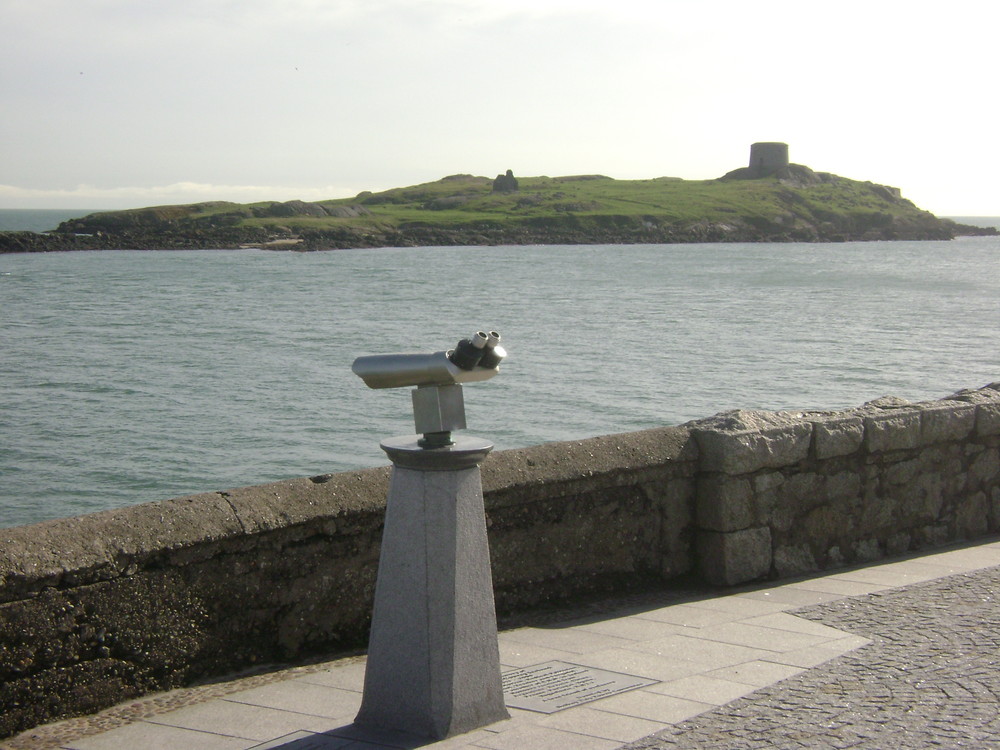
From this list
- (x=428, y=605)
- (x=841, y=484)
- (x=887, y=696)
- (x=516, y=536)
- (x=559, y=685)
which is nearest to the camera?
(x=428, y=605)

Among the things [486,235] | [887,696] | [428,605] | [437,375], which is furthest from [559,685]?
[486,235]

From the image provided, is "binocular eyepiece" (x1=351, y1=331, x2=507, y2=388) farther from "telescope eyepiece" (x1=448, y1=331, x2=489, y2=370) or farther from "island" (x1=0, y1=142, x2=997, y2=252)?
"island" (x1=0, y1=142, x2=997, y2=252)

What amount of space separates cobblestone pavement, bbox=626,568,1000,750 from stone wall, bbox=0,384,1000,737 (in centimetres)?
83

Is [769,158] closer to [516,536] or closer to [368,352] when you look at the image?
[368,352]

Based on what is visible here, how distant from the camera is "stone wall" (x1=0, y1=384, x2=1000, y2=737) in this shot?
409 centimetres

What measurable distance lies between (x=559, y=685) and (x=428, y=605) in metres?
0.81

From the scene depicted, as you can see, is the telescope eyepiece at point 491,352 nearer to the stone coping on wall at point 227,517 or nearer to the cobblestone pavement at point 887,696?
the stone coping on wall at point 227,517

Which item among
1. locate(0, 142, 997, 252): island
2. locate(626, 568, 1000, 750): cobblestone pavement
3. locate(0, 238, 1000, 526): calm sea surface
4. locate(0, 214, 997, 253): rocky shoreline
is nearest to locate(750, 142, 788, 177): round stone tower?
locate(0, 142, 997, 252): island

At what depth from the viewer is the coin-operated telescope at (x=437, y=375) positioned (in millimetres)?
3908

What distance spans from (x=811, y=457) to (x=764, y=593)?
0.80 metres

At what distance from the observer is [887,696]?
4.19 metres

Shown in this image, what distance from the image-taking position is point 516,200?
136375 mm

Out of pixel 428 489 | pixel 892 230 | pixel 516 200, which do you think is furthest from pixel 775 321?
pixel 892 230

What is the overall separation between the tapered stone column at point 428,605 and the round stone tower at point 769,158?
149525mm
